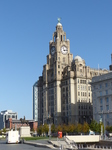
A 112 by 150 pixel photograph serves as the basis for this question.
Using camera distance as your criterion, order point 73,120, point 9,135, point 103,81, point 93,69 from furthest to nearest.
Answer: point 93,69
point 73,120
point 103,81
point 9,135

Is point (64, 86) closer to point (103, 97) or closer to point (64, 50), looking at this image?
point (64, 50)

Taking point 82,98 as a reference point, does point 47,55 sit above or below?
above

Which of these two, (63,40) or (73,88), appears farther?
(63,40)

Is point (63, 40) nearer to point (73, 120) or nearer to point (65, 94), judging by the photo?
point (65, 94)

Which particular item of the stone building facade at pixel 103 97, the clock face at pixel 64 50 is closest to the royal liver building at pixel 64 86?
the clock face at pixel 64 50

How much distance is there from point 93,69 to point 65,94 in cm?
2267

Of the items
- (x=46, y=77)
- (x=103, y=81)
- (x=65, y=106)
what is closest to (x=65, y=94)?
(x=65, y=106)

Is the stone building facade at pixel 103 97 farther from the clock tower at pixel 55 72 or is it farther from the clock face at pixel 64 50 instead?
the clock face at pixel 64 50

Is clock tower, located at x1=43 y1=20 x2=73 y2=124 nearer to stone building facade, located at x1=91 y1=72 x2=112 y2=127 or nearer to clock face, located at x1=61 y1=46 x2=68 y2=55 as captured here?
clock face, located at x1=61 y1=46 x2=68 y2=55

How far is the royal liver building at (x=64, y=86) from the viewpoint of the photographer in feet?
479

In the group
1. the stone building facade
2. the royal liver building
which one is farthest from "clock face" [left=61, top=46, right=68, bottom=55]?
the stone building facade

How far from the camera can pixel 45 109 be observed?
531 feet

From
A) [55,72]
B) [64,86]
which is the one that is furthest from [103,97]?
[55,72]

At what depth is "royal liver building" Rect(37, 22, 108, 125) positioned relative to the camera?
5748 inches
